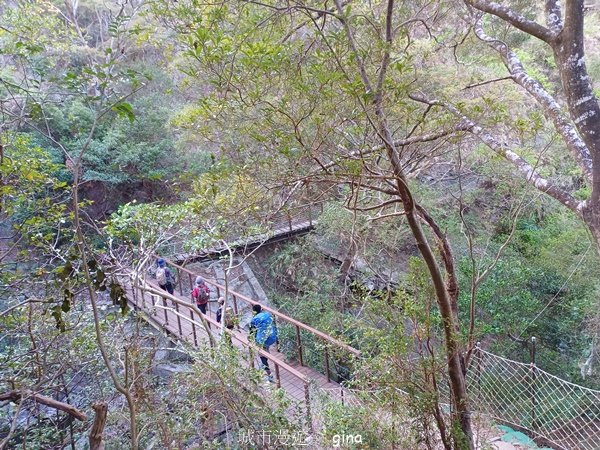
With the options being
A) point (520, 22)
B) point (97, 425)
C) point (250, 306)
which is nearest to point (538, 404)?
point (520, 22)

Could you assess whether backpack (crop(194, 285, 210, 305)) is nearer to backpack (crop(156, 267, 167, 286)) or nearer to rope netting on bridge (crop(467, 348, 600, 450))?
backpack (crop(156, 267, 167, 286))

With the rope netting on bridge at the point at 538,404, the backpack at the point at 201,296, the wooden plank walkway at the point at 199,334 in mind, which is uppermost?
the backpack at the point at 201,296

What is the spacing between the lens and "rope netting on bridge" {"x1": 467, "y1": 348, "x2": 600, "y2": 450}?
4.40 m

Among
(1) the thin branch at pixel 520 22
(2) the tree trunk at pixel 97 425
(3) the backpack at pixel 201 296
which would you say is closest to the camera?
(2) the tree trunk at pixel 97 425

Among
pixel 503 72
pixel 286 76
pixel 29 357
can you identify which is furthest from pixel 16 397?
pixel 503 72

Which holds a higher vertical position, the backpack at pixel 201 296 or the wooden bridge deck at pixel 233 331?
the backpack at pixel 201 296

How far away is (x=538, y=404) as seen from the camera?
15.2ft

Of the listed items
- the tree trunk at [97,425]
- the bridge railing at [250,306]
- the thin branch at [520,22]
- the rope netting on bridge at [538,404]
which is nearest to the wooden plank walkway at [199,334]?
the bridge railing at [250,306]

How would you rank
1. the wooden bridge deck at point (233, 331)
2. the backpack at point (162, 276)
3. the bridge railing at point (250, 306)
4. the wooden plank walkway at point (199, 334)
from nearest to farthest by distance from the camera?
1. the wooden bridge deck at point (233, 331)
2. the wooden plank walkway at point (199, 334)
3. the bridge railing at point (250, 306)
4. the backpack at point (162, 276)

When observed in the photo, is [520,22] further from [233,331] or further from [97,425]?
[97,425]

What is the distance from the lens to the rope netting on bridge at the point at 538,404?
440 cm

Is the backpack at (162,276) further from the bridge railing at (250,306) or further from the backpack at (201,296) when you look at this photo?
the backpack at (201,296)

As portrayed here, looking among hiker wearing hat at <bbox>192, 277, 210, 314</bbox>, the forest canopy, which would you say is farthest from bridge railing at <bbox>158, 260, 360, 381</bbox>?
the forest canopy

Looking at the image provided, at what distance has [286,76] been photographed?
2.26 m
